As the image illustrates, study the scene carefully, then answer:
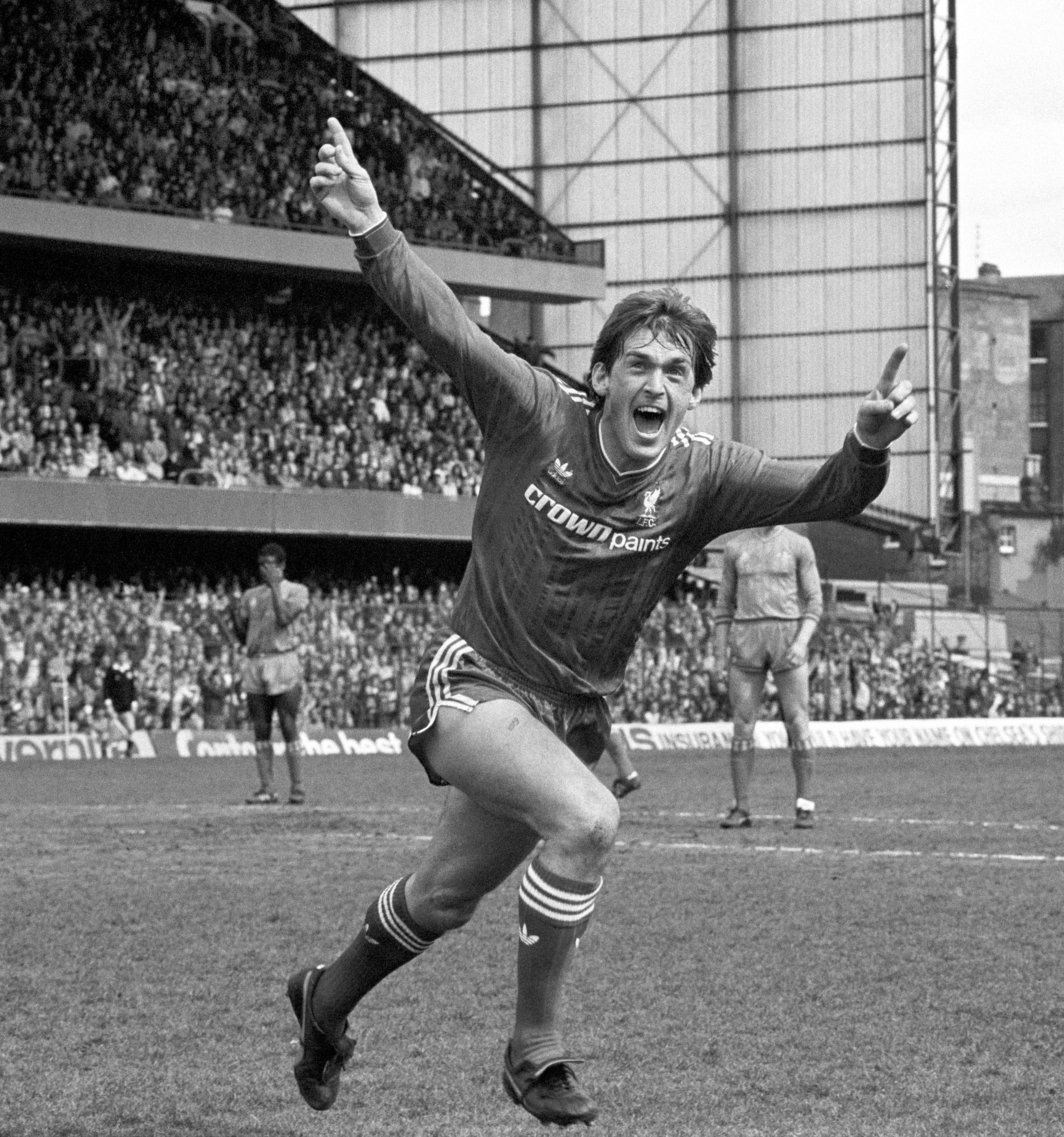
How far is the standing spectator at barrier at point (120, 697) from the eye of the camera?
91.5ft

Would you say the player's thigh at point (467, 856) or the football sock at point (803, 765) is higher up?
the player's thigh at point (467, 856)

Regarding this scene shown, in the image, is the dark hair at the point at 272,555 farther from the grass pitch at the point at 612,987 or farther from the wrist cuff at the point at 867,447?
the wrist cuff at the point at 867,447

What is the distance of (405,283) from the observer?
218 inches

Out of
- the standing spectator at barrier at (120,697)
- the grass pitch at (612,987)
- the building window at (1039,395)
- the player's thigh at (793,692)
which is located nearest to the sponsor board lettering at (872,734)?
the standing spectator at barrier at (120,697)

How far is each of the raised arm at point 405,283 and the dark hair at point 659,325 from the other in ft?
0.88

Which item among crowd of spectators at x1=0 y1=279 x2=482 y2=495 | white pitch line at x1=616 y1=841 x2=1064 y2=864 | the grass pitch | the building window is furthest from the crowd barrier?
the building window

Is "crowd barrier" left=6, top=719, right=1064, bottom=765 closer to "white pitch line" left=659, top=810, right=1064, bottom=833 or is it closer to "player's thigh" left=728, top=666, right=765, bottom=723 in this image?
"white pitch line" left=659, top=810, right=1064, bottom=833

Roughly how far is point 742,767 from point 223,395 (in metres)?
25.5

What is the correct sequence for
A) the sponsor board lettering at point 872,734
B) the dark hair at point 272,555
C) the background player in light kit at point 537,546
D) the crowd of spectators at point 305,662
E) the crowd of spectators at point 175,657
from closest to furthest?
1. the background player in light kit at point 537,546
2. the dark hair at point 272,555
3. the crowd of spectators at point 175,657
4. the crowd of spectators at point 305,662
5. the sponsor board lettering at point 872,734

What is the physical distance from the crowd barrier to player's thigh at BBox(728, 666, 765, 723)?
10.0 metres

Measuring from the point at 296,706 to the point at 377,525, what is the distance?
22314 mm

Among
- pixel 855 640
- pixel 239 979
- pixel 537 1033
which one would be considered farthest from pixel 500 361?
pixel 855 640

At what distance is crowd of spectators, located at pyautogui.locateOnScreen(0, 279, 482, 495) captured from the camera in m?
36.1

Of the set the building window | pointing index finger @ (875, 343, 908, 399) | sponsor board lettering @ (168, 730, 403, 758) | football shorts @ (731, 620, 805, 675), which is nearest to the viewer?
pointing index finger @ (875, 343, 908, 399)
